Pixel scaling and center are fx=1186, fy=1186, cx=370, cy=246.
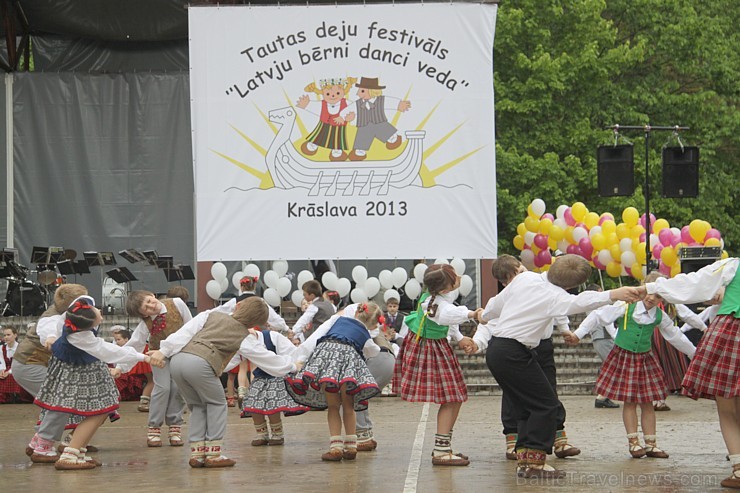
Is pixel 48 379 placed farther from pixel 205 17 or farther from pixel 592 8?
pixel 592 8

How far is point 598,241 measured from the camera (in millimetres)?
19516

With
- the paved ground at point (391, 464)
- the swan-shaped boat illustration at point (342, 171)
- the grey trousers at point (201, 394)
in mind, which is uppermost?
the swan-shaped boat illustration at point (342, 171)

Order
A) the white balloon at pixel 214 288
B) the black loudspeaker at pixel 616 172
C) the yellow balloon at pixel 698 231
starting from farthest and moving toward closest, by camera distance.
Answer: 1. the black loudspeaker at pixel 616 172
2. the yellow balloon at pixel 698 231
3. the white balloon at pixel 214 288

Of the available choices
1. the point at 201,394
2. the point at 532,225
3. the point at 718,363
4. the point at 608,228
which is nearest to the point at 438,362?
the point at 201,394

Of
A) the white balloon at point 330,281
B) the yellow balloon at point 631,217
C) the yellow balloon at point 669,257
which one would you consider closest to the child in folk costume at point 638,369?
the white balloon at point 330,281

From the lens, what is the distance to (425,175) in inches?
633

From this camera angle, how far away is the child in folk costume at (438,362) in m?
8.56

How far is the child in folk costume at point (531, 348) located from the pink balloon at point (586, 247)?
40.1 ft

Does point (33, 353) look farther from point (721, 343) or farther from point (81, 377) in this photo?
point (721, 343)

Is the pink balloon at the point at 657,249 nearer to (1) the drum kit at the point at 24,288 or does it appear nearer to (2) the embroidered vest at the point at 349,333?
(1) the drum kit at the point at 24,288

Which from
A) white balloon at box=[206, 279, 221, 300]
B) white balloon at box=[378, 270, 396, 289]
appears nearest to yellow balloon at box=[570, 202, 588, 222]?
white balloon at box=[378, 270, 396, 289]

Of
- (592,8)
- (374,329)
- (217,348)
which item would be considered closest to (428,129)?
(374,329)

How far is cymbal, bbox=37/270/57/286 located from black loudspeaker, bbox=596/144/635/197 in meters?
8.82

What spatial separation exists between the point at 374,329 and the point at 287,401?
95 cm
